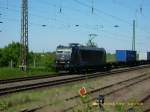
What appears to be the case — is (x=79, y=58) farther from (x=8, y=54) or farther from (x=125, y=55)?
(x=8, y=54)

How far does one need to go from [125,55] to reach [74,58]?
29.5m

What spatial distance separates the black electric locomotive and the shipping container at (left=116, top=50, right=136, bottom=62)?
78.7 ft

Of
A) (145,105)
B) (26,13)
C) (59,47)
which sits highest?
(26,13)

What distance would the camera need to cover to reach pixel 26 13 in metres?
39.8

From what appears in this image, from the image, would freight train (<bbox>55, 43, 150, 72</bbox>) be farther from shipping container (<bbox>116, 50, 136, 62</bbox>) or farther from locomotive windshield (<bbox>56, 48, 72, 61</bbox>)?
shipping container (<bbox>116, 50, 136, 62</bbox>)

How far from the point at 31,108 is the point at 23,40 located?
24.2m

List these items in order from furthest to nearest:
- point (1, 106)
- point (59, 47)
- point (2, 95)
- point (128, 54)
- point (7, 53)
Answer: point (7, 53)
point (128, 54)
point (59, 47)
point (2, 95)
point (1, 106)

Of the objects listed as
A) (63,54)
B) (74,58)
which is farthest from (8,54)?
(74,58)

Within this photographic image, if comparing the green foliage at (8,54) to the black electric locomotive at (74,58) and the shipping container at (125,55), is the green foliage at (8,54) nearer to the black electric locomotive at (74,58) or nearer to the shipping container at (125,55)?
the shipping container at (125,55)

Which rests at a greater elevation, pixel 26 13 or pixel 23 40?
pixel 26 13

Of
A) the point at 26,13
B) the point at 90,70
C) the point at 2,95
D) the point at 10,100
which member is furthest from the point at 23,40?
the point at 10,100

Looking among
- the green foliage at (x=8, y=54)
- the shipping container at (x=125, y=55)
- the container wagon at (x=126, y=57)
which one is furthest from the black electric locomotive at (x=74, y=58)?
the green foliage at (x=8, y=54)

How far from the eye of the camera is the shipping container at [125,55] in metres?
69.6

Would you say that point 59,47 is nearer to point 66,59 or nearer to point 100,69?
point 66,59
